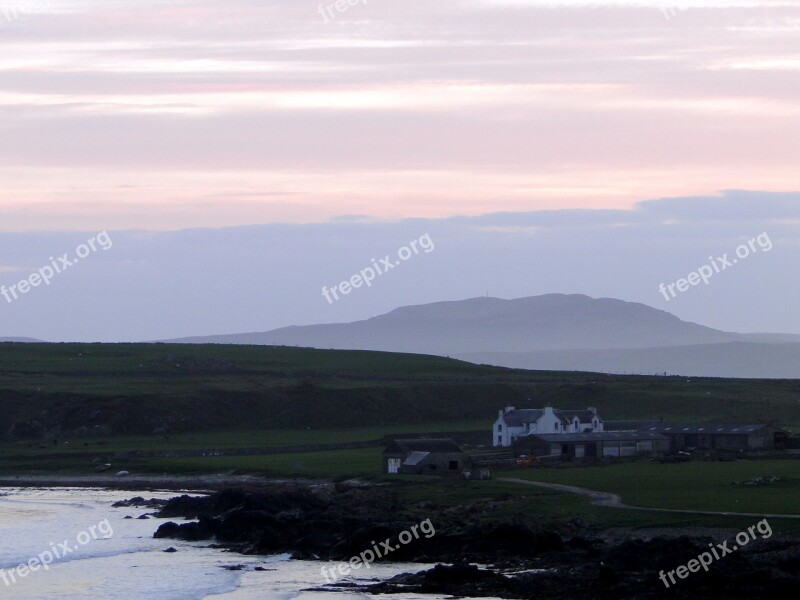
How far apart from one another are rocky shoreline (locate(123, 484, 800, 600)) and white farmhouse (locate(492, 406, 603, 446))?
26036mm

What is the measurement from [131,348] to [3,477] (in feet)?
275

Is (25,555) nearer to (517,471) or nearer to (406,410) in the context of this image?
(517,471)

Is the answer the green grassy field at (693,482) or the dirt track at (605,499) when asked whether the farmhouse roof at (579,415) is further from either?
the dirt track at (605,499)

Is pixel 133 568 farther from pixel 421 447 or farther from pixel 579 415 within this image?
pixel 579 415

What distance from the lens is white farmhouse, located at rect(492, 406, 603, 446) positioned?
9156 cm

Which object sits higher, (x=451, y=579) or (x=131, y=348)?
(x=131, y=348)

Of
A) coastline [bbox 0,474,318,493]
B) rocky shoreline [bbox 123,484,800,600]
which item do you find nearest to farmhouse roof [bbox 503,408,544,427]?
coastline [bbox 0,474,318,493]

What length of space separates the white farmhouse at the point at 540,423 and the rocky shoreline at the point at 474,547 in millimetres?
26036

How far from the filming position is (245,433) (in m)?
113

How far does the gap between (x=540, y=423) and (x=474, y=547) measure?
41.9 m

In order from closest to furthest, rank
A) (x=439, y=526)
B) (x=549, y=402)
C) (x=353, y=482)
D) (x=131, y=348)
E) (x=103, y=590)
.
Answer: (x=103, y=590), (x=439, y=526), (x=353, y=482), (x=549, y=402), (x=131, y=348)

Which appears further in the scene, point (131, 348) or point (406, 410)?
point (131, 348)

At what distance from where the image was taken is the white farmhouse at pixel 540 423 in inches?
3605

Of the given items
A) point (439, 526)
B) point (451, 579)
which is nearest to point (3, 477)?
point (439, 526)
